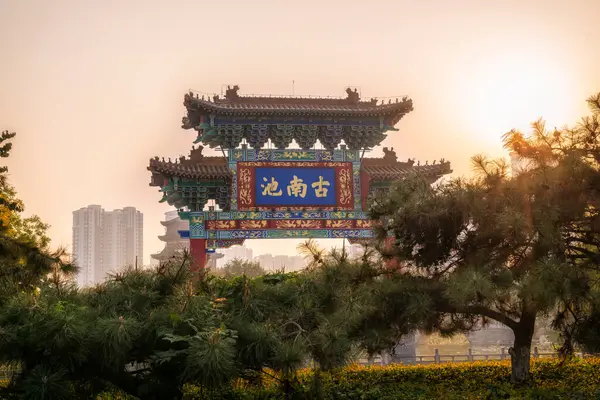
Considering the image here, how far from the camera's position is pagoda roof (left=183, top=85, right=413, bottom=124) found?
20.4 m

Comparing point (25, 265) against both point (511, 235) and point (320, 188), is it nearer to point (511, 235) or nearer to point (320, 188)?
point (511, 235)

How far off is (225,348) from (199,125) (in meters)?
16.0

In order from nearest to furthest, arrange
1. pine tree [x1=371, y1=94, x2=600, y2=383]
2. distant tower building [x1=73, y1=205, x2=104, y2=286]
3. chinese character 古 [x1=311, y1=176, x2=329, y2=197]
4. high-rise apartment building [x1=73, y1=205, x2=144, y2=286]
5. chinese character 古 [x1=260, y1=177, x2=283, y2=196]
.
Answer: pine tree [x1=371, y1=94, x2=600, y2=383], chinese character 古 [x1=260, y1=177, x2=283, y2=196], chinese character 古 [x1=311, y1=176, x2=329, y2=197], distant tower building [x1=73, y1=205, x2=104, y2=286], high-rise apartment building [x1=73, y1=205, x2=144, y2=286]

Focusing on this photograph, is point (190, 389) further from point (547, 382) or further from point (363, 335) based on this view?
point (547, 382)

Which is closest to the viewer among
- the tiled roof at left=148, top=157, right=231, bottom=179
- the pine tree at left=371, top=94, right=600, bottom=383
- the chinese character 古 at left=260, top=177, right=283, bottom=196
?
the pine tree at left=371, top=94, right=600, bottom=383

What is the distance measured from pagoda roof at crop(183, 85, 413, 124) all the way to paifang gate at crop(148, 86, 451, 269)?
3 cm

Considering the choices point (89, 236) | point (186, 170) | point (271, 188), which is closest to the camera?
point (186, 170)

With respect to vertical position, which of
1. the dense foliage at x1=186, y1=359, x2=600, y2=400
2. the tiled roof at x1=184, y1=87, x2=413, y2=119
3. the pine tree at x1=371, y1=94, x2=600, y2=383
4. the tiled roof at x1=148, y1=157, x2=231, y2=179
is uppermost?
the tiled roof at x1=184, y1=87, x2=413, y2=119

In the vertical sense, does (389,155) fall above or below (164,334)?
above

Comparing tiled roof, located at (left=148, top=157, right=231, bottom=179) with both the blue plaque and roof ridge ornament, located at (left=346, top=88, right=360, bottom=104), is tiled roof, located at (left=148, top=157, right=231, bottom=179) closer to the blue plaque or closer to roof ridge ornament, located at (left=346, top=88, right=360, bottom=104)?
the blue plaque

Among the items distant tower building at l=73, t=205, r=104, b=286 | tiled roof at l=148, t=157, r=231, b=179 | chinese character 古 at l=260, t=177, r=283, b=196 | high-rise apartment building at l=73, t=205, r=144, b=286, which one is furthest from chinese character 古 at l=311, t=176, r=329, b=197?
distant tower building at l=73, t=205, r=104, b=286

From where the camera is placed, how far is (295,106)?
2084 cm

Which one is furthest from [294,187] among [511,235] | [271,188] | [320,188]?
[511,235]

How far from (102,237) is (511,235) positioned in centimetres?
11064
